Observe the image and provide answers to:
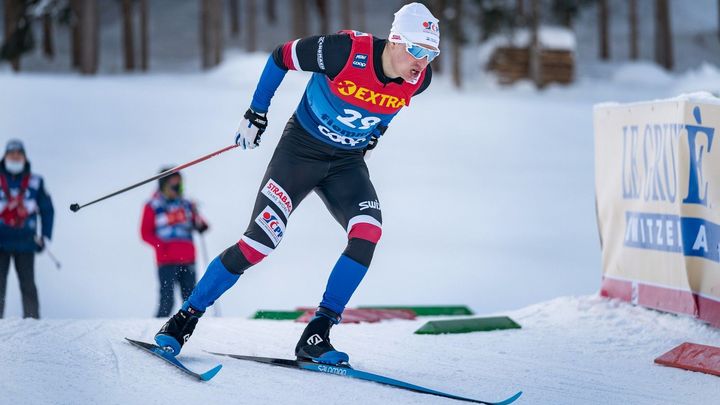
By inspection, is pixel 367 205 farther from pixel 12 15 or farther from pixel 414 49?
pixel 12 15

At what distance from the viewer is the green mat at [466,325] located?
623 cm

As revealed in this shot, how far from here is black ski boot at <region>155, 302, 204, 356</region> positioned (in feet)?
15.7

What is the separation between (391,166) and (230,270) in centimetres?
1263

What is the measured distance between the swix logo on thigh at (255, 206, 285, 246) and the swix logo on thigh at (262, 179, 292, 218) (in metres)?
0.05

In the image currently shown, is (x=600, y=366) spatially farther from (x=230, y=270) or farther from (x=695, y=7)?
(x=695, y=7)

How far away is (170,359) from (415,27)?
194cm

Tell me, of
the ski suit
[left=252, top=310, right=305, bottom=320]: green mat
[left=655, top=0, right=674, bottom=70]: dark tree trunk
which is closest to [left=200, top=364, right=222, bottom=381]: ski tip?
the ski suit

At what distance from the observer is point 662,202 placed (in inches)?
255

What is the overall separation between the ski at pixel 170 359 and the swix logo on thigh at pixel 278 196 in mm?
813

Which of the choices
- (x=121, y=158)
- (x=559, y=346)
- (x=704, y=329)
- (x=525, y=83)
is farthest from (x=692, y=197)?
(x=525, y=83)

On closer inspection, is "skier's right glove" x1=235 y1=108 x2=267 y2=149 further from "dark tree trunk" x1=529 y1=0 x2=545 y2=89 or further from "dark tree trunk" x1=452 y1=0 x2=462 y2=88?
"dark tree trunk" x1=529 y1=0 x2=545 y2=89

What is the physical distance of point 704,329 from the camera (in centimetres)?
596

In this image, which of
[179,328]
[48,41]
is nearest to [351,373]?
[179,328]

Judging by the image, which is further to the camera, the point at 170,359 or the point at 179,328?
the point at 179,328
